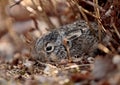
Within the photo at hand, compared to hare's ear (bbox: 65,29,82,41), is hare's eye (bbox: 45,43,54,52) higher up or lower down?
lower down

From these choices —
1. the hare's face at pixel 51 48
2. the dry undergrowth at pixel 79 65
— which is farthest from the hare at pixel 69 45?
the dry undergrowth at pixel 79 65

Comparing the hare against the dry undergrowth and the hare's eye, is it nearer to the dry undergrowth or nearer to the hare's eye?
the hare's eye

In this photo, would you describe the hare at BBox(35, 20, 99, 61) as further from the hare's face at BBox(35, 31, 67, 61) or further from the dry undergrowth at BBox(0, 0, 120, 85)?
the dry undergrowth at BBox(0, 0, 120, 85)

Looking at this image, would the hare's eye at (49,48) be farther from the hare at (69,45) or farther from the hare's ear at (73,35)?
the hare's ear at (73,35)

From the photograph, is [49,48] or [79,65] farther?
[49,48]

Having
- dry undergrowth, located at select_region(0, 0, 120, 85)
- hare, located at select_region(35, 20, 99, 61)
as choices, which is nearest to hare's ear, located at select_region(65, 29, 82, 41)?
hare, located at select_region(35, 20, 99, 61)

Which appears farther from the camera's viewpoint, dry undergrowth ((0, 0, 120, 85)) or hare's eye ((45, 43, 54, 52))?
hare's eye ((45, 43, 54, 52))

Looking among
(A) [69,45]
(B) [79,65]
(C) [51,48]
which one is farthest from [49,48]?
(B) [79,65]

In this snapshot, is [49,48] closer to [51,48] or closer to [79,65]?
[51,48]
